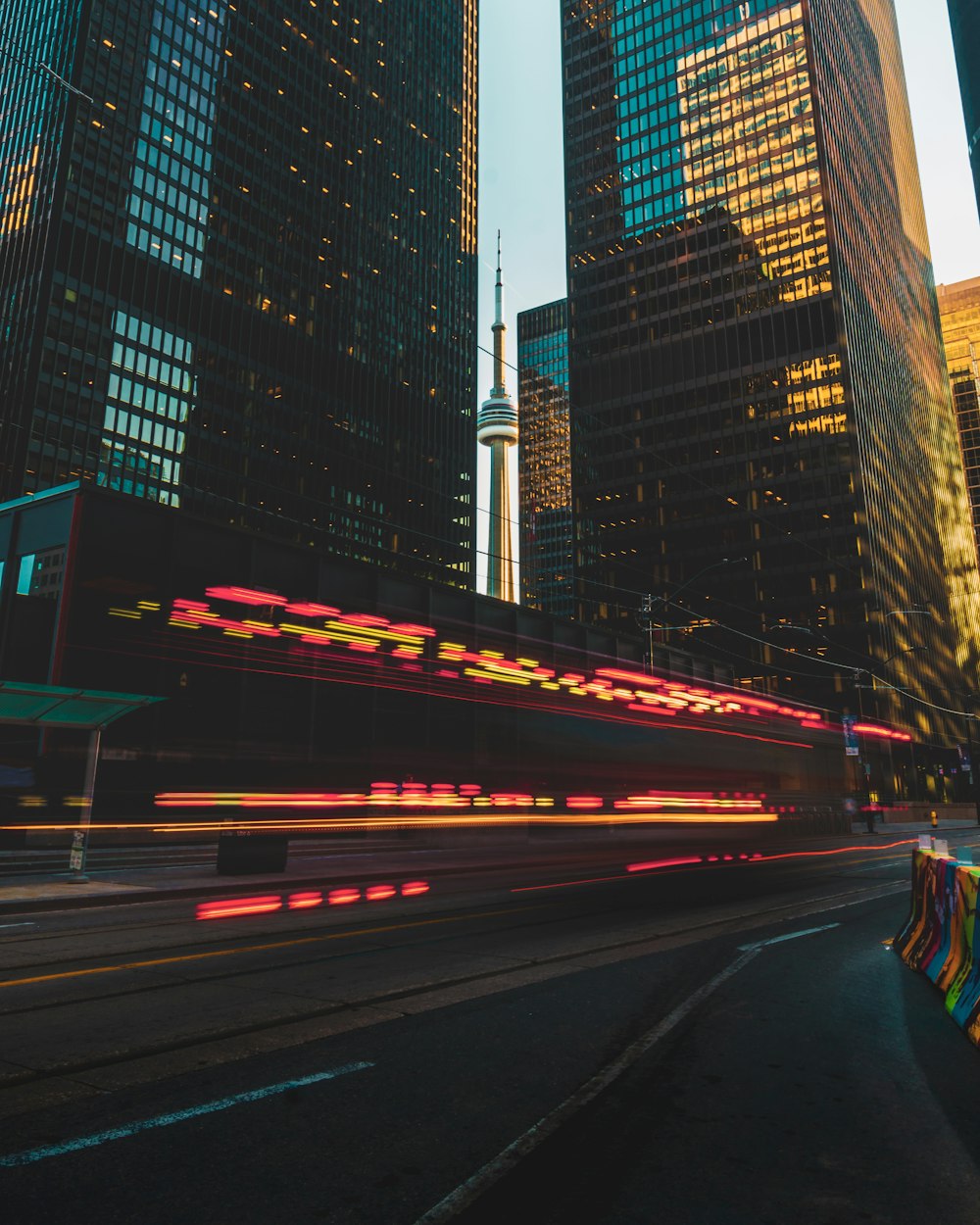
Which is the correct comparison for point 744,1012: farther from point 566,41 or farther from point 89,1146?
point 566,41

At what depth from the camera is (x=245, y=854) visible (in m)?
16.8

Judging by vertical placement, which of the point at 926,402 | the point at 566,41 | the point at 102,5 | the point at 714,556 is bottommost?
the point at 714,556

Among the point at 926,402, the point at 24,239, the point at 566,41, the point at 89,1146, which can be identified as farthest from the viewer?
the point at 926,402

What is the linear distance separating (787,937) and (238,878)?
35.1 ft

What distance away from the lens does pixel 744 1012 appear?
6.99m

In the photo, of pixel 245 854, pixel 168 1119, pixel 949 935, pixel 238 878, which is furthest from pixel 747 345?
pixel 168 1119

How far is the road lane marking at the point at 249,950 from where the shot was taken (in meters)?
7.80

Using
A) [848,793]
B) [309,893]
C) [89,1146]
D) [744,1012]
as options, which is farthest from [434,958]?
[848,793]

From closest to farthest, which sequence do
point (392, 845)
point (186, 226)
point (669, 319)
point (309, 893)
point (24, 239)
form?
point (309, 893) → point (392, 845) → point (24, 239) → point (186, 226) → point (669, 319)

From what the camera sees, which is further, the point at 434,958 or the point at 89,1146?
the point at 434,958

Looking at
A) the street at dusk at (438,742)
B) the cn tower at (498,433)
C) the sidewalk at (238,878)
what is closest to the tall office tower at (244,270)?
the street at dusk at (438,742)

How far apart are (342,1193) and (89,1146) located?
1386 millimetres

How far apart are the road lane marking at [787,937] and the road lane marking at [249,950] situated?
3.72m

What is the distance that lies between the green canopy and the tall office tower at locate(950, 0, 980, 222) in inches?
2352
